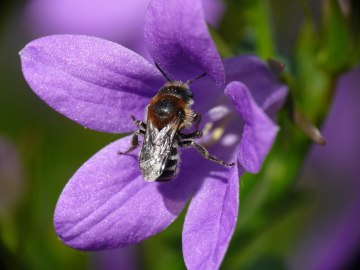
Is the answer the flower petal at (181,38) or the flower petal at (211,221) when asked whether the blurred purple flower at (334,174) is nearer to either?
the flower petal at (211,221)

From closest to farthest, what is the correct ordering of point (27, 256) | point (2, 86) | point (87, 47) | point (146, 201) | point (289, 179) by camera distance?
point (87, 47)
point (146, 201)
point (289, 179)
point (27, 256)
point (2, 86)

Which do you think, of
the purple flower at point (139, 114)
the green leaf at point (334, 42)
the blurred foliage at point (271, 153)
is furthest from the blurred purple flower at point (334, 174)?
the purple flower at point (139, 114)

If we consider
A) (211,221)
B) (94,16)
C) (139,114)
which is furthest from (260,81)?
(94,16)

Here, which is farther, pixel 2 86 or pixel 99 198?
pixel 2 86

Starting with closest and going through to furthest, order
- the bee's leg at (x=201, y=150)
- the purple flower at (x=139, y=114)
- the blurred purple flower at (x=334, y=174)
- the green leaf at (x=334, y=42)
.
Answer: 1. the purple flower at (x=139, y=114)
2. the bee's leg at (x=201, y=150)
3. the green leaf at (x=334, y=42)
4. the blurred purple flower at (x=334, y=174)

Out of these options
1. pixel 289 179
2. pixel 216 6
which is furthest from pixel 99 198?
pixel 216 6

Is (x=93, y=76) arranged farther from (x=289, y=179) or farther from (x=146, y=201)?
(x=289, y=179)

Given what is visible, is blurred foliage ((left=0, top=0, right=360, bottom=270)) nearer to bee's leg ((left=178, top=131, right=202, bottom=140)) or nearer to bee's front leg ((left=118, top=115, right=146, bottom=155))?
bee's leg ((left=178, top=131, right=202, bottom=140))
